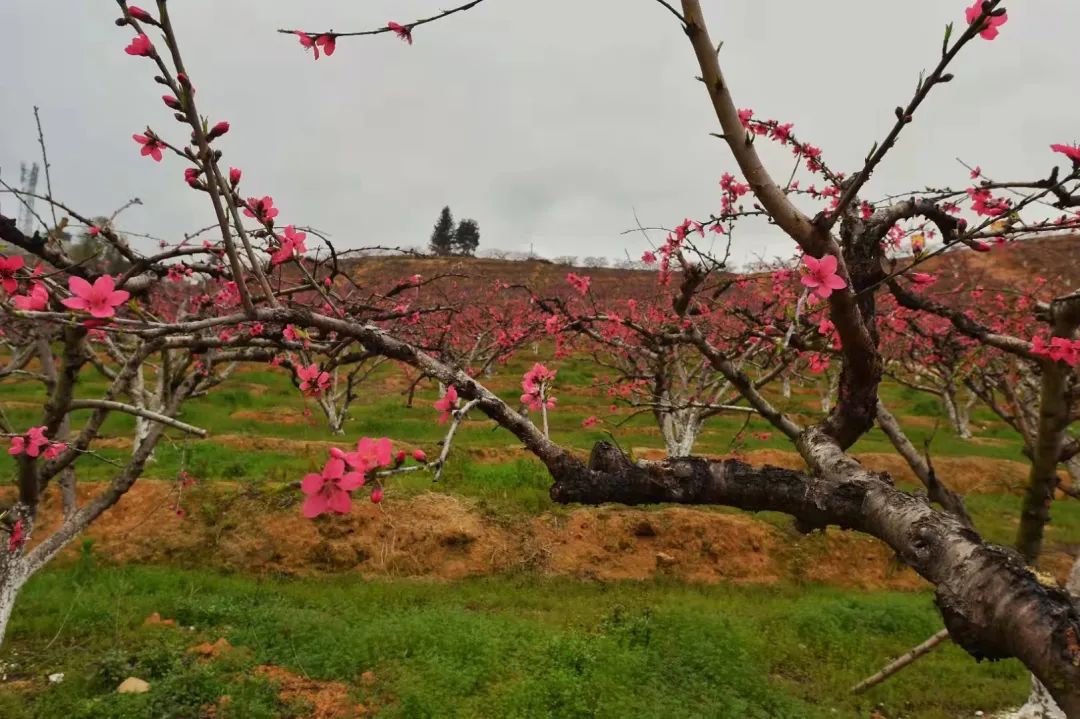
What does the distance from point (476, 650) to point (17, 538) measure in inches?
152

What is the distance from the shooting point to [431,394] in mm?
22000

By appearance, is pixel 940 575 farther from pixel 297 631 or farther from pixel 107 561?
pixel 107 561

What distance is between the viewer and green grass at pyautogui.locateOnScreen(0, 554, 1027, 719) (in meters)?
5.03

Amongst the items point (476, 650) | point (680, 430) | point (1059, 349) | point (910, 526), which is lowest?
point (476, 650)

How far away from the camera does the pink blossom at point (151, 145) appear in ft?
6.64

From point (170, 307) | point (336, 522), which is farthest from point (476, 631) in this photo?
point (170, 307)

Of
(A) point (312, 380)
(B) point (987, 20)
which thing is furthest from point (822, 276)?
(A) point (312, 380)

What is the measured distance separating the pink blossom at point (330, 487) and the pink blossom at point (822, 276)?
135 centimetres

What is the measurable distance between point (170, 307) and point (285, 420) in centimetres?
988

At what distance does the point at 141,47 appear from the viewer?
1.60 metres

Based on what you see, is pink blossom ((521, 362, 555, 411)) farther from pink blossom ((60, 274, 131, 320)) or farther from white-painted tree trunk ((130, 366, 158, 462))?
white-painted tree trunk ((130, 366, 158, 462))

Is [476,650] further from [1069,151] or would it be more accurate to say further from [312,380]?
[1069,151]

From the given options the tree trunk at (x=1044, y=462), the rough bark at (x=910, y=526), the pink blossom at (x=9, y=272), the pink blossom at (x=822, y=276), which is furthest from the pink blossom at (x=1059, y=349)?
the pink blossom at (x=9, y=272)

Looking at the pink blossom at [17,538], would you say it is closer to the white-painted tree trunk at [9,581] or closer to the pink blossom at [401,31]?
the white-painted tree trunk at [9,581]
